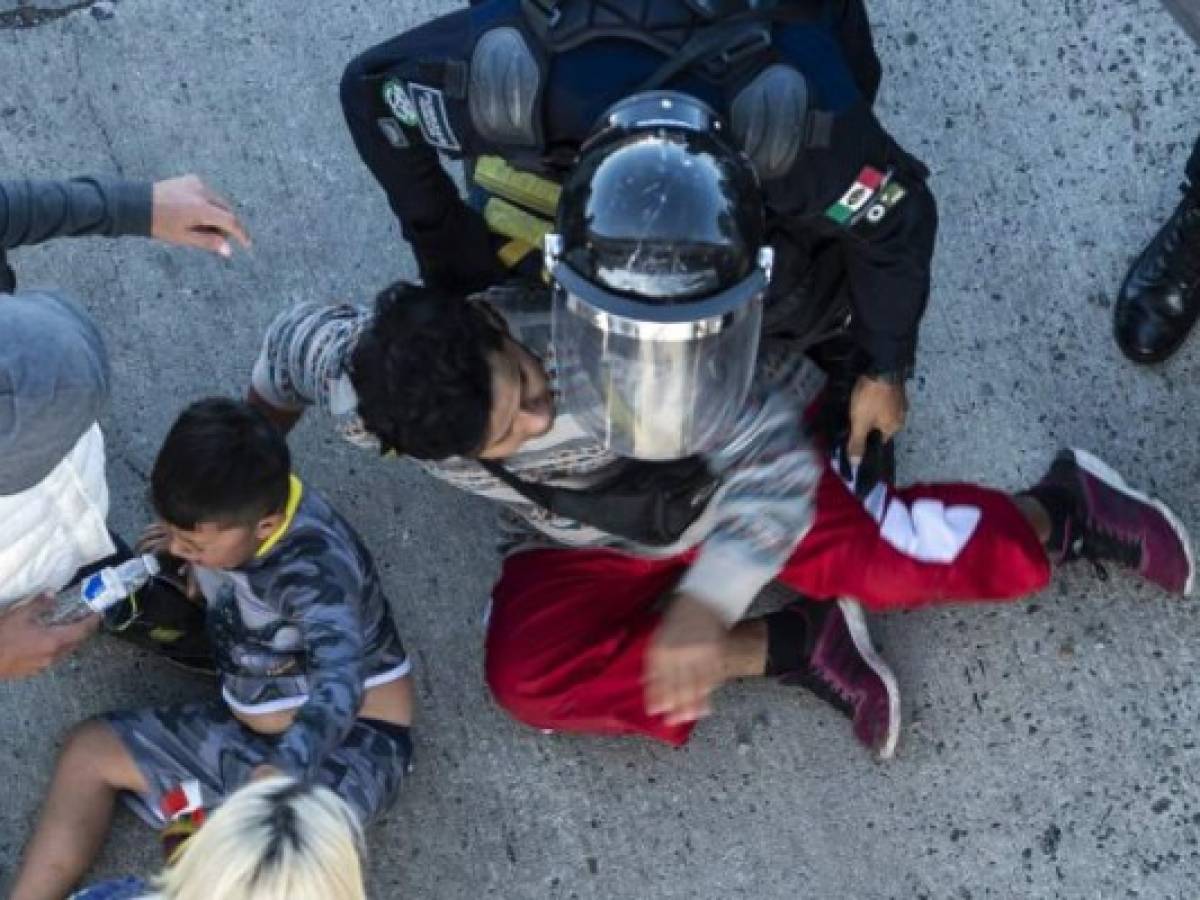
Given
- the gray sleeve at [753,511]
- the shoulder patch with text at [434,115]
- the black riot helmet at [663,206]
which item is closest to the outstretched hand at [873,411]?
the gray sleeve at [753,511]

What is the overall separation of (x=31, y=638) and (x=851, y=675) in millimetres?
1377

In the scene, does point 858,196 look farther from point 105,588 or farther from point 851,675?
point 105,588

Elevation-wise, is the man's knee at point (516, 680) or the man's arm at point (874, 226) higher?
the man's arm at point (874, 226)

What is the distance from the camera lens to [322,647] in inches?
107

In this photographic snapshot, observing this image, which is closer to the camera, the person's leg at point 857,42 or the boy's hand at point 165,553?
the person's leg at point 857,42

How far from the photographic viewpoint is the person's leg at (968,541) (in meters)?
2.88

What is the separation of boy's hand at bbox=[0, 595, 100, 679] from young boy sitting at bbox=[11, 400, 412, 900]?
226 millimetres

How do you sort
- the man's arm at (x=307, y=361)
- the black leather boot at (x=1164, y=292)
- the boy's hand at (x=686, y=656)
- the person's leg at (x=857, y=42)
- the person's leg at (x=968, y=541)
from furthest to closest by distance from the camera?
1. the black leather boot at (x=1164, y=292)
2. the person's leg at (x=968, y=541)
3. the man's arm at (x=307, y=361)
4. the person's leg at (x=857, y=42)
5. the boy's hand at (x=686, y=656)

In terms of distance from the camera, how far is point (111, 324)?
11.1ft

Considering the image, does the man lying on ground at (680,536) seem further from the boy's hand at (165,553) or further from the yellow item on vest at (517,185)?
the boy's hand at (165,553)

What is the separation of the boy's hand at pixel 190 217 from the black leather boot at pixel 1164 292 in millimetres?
1631

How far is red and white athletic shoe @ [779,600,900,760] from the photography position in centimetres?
293

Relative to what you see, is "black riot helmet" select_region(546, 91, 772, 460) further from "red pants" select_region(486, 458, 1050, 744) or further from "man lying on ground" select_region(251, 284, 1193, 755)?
"red pants" select_region(486, 458, 1050, 744)

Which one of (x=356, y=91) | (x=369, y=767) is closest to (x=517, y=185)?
(x=356, y=91)
